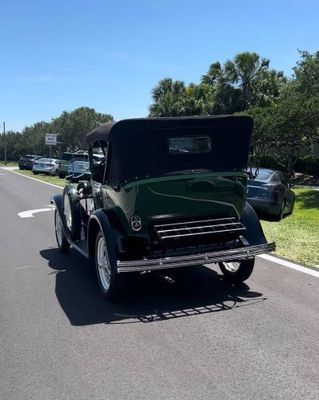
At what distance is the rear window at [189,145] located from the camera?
254 inches

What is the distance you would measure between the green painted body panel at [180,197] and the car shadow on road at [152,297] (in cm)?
86

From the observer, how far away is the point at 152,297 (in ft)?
20.9

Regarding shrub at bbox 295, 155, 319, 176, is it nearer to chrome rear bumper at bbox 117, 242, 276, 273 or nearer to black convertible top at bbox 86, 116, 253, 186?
black convertible top at bbox 86, 116, 253, 186

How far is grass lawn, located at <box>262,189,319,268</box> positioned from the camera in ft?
28.0

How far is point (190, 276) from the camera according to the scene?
7355 millimetres

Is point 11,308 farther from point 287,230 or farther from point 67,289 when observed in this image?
point 287,230

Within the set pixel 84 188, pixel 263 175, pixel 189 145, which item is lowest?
pixel 263 175

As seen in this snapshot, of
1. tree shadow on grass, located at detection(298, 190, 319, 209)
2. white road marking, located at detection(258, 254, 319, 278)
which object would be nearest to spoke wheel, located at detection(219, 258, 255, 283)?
white road marking, located at detection(258, 254, 319, 278)

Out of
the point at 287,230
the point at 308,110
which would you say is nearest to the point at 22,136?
the point at 308,110

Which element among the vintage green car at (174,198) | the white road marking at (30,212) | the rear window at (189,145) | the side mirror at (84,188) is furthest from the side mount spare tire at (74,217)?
the white road marking at (30,212)

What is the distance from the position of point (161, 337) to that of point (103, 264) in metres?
1.76

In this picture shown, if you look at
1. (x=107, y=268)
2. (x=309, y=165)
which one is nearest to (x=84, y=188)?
(x=107, y=268)

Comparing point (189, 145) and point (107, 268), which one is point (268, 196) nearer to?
point (189, 145)

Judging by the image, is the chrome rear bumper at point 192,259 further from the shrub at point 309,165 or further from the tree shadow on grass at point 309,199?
the shrub at point 309,165
